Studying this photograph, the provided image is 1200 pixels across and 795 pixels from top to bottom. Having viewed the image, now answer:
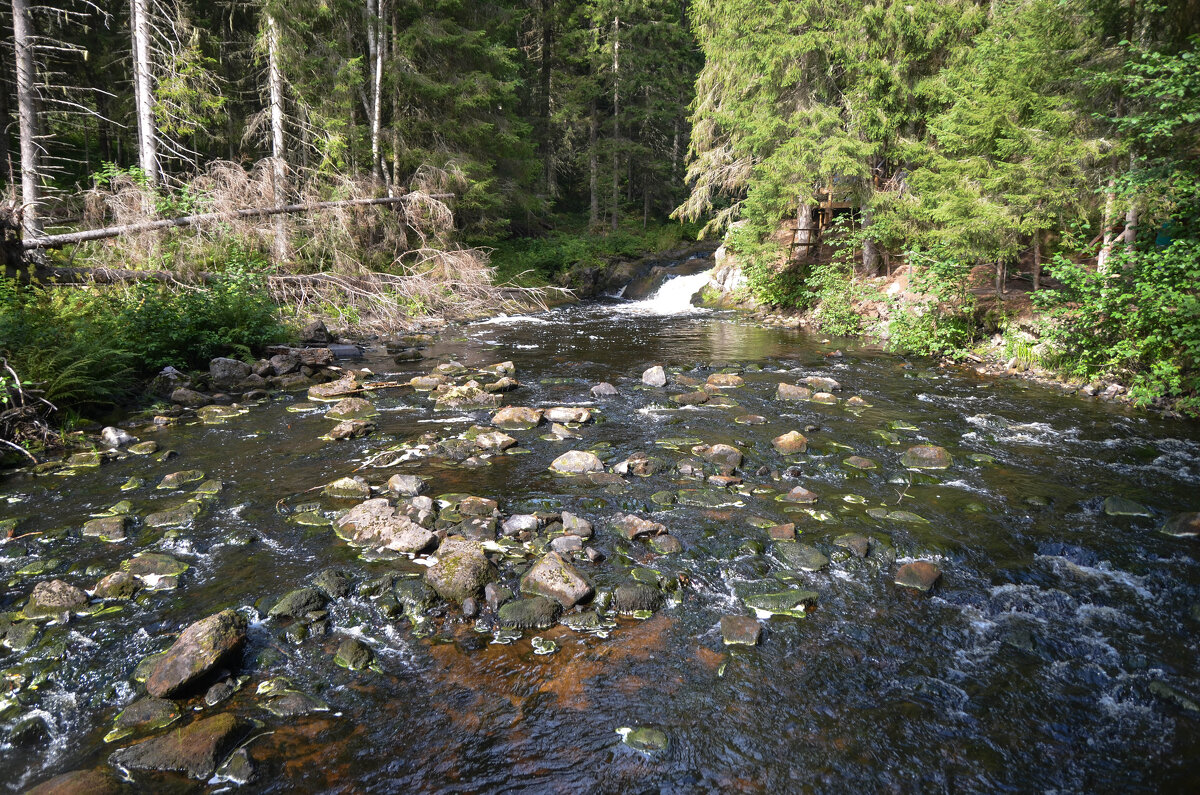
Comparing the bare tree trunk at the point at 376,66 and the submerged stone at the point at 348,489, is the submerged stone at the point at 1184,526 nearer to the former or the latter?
the submerged stone at the point at 348,489

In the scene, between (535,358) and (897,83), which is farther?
(897,83)

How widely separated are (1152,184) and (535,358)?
1144cm

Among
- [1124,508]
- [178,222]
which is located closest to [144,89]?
[178,222]

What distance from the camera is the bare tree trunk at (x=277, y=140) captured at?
1595cm

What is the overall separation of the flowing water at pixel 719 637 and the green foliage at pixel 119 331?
191 centimetres

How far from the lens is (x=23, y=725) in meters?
3.71

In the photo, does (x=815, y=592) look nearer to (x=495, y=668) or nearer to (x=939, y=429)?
(x=495, y=668)

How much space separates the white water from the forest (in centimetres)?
370

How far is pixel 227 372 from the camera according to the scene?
38.5ft

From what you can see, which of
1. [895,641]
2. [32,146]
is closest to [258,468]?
[895,641]

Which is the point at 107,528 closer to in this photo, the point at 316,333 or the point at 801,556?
the point at 801,556

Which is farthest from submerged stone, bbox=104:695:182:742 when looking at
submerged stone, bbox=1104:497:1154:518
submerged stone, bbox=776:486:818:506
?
submerged stone, bbox=1104:497:1154:518

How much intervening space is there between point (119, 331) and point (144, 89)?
8.11 m

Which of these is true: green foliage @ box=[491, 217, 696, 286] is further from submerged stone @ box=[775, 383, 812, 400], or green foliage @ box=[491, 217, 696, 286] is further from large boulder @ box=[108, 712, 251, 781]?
large boulder @ box=[108, 712, 251, 781]
